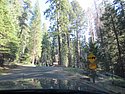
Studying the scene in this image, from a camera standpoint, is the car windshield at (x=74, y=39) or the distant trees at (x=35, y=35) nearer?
the car windshield at (x=74, y=39)

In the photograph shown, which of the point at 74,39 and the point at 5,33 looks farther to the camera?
the point at 74,39

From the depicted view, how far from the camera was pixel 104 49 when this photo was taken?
54.8 meters

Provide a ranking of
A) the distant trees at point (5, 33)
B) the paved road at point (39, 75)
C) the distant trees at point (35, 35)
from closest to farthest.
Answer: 1. the paved road at point (39, 75)
2. the distant trees at point (5, 33)
3. the distant trees at point (35, 35)

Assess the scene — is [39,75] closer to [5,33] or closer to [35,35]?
[5,33]

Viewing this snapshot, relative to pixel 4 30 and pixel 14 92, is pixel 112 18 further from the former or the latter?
pixel 14 92

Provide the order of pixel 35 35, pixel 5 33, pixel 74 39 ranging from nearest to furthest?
pixel 5 33 → pixel 74 39 → pixel 35 35

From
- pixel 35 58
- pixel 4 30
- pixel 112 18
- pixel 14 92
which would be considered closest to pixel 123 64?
pixel 112 18

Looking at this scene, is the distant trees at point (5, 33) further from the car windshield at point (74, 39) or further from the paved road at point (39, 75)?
the paved road at point (39, 75)

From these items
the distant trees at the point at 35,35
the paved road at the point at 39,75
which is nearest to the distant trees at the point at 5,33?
the paved road at the point at 39,75

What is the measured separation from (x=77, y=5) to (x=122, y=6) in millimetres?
29031

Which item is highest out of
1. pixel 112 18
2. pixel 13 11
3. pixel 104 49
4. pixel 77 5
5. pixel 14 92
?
pixel 77 5

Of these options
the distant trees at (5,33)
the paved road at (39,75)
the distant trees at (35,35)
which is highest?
the distant trees at (35,35)

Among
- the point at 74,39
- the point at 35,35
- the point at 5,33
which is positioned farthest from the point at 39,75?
the point at 35,35

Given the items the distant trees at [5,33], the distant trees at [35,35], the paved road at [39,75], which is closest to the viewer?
the paved road at [39,75]
